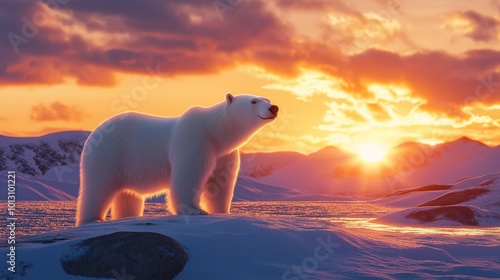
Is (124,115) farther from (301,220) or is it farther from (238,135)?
(301,220)

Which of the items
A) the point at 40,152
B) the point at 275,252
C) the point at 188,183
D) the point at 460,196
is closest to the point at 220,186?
the point at 188,183

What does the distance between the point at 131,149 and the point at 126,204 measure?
1151mm

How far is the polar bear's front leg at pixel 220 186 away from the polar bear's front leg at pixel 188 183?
0.60m

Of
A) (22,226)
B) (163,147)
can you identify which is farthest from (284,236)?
(22,226)

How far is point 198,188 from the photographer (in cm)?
926

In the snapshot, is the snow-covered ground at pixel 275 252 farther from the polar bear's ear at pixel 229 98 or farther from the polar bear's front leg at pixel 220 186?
the polar bear's ear at pixel 229 98

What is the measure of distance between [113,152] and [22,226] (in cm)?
739

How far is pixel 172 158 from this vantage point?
9594mm

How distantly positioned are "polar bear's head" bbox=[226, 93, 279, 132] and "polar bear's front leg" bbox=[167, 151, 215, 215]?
33.8 inches

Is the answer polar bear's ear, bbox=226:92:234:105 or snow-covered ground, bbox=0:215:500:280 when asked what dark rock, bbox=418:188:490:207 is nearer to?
snow-covered ground, bbox=0:215:500:280

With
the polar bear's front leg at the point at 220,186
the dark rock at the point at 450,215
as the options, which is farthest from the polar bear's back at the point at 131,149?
the dark rock at the point at 450,215

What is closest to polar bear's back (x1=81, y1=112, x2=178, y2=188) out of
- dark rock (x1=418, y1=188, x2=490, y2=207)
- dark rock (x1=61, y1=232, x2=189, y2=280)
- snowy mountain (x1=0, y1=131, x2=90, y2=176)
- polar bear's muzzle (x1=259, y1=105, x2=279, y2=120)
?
polar bear's muzzle (x1=259, y1=105, x2=279, y2=120)

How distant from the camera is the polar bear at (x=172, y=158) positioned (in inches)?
366

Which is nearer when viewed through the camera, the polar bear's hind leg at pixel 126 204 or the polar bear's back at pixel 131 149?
the polar bear's back at pixel 131 149
